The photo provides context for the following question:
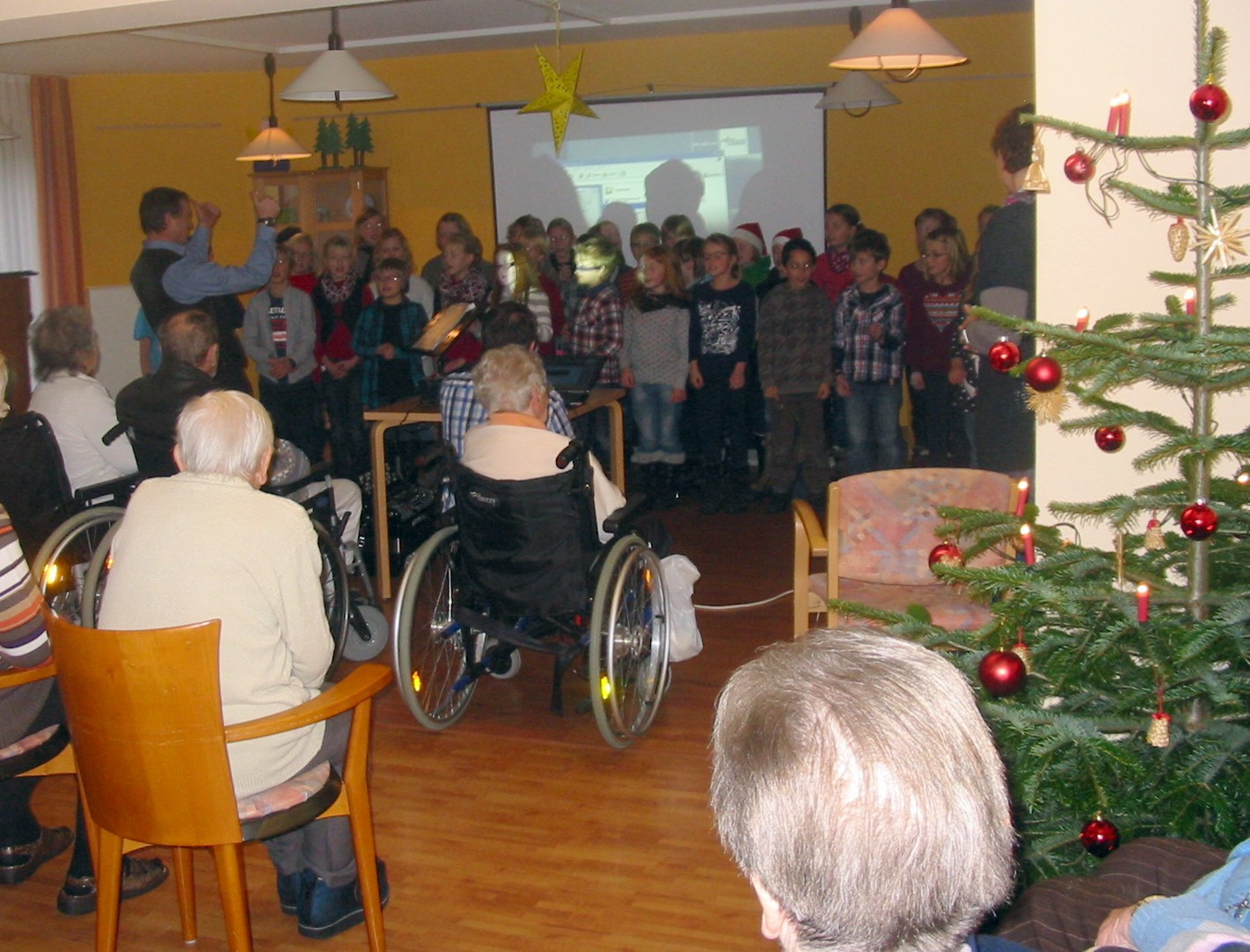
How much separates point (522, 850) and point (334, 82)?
124 inches

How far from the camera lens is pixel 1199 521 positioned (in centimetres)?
171

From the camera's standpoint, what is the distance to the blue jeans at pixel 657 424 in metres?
6.46

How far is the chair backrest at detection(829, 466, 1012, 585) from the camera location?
129 inches

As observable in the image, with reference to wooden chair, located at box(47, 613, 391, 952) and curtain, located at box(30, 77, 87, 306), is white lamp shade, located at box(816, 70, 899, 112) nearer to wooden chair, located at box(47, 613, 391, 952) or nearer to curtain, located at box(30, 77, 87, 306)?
wooden chair, located at box(47, 613, 391, 952)

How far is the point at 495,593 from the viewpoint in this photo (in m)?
3.41

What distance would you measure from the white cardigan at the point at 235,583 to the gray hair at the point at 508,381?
4.33 ft

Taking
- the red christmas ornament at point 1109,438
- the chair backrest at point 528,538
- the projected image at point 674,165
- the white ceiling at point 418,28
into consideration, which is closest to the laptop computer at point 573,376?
the chair backrest at point 528,538

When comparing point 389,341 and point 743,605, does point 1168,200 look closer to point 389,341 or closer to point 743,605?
point 743,605

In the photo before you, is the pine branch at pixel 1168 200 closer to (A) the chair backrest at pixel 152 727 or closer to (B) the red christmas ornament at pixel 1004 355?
(B) the red christmas ornament at pixel 1004 355

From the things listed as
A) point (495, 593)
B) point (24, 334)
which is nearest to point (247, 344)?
point (24, 334)

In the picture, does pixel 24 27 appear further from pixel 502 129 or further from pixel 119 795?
pixel 502 129

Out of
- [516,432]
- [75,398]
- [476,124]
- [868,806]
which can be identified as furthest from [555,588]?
[476,124]

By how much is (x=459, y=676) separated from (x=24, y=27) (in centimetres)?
256

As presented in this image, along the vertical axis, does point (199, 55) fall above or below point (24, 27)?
above
